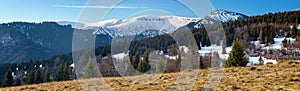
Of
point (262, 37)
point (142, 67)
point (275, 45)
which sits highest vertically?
point (262, 37)

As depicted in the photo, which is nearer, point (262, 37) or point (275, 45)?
point (275, 45)

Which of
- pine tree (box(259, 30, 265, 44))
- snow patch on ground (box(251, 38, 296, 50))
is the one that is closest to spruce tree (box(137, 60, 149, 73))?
snow patch on ground (box(251, 38, 296, 50))

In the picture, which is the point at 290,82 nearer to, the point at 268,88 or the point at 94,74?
the point at 268,88

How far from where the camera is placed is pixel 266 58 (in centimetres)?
14525

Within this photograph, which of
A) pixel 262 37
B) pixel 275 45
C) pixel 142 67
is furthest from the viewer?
pixel 262 37

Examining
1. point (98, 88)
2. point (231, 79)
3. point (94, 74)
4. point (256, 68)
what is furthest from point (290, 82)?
point (94, 74)

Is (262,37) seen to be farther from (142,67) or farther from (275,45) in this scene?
(142,67)

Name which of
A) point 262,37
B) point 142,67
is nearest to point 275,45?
point 262,37

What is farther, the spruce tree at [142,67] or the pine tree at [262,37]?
the pine tree at [262,37]

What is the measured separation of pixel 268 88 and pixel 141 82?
28.3 feet

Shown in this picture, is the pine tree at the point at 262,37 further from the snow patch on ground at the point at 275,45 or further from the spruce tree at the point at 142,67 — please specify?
the spruce tree at the point at 142,67

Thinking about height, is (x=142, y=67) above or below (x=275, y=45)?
A: below

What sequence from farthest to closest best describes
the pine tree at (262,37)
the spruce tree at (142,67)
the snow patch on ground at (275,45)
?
1. the pine tree at (262,37)
2. the snow patch on ground at (275,45)
3. the spruce tree at (142,67)

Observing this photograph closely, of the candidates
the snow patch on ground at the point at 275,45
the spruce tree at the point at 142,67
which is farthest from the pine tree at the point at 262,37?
the spruce tree at the point at 142,67
